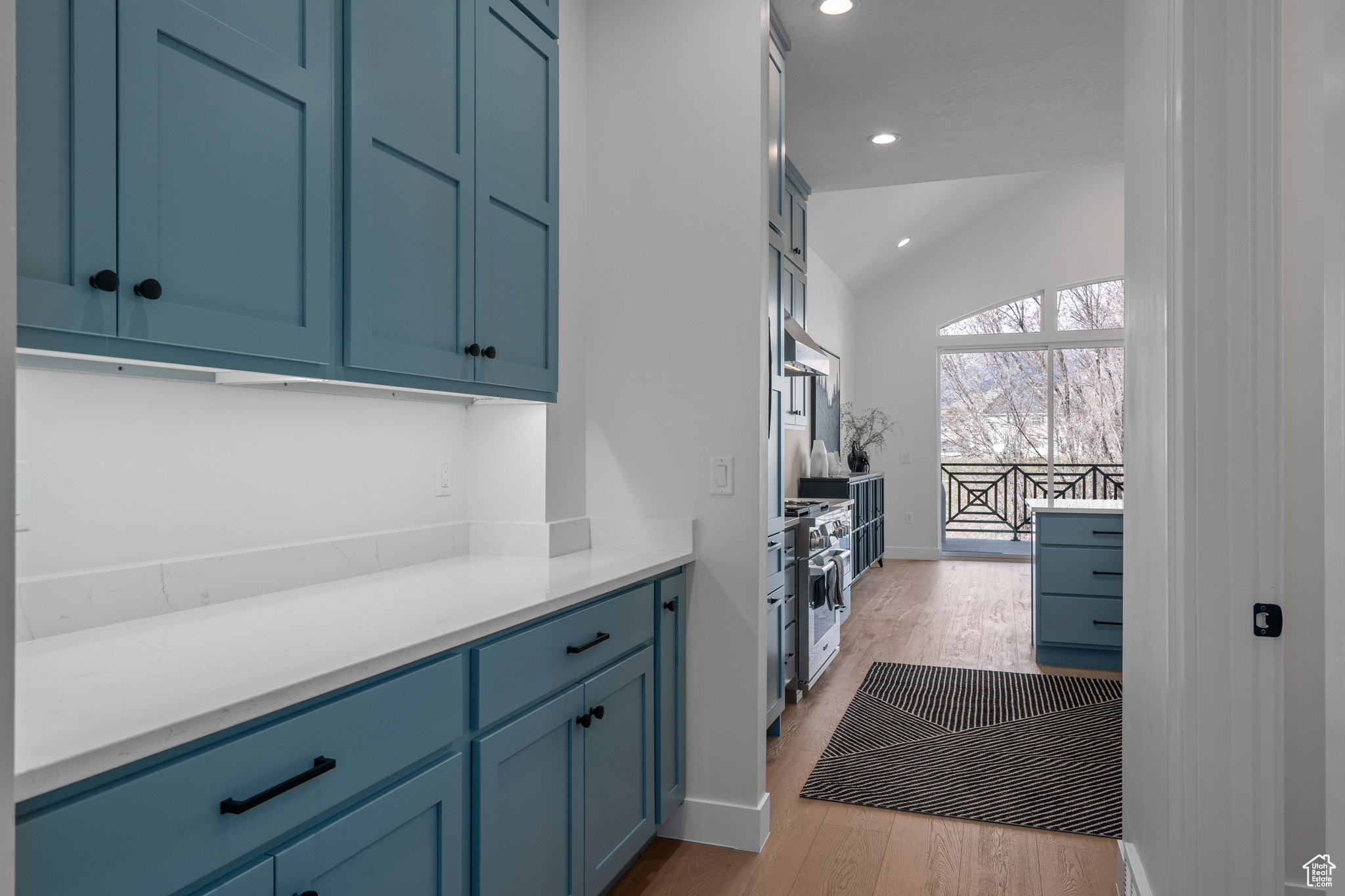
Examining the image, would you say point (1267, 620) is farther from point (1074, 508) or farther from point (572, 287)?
point (1074, 508)

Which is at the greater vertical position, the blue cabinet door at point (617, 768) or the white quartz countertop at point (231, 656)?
the white quartz countertop at point (231, 656)

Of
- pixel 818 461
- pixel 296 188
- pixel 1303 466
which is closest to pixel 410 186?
pixel 296 188

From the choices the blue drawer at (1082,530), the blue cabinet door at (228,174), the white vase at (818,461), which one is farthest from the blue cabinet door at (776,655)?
the white vase at (818,461)

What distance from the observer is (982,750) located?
335cm

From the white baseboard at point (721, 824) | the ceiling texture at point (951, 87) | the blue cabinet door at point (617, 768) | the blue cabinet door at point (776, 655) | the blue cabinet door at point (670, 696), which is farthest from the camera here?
the blue cabinet door at point (776, 655)

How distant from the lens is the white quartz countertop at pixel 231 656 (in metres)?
0.91

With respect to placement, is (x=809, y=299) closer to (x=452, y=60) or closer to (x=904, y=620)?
(x=904, y=620)

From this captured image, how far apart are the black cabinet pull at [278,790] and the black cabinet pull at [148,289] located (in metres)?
0.68

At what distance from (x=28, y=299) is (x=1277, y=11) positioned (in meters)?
2.03

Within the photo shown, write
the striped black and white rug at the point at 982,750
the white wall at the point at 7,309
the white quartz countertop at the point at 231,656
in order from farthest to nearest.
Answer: the striped black and white rug at the point at 982,750
the white quartz countertop at the point at 231,656
the white wall at the point at 7,309

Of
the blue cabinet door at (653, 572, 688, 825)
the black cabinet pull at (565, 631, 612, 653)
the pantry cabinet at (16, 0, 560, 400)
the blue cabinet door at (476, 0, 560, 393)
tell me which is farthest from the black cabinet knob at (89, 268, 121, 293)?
the blue cabinet door at (653, 572, 688, 825)

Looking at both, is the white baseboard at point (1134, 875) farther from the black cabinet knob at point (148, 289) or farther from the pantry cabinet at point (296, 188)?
the black cabinet knob at point (148, 289)

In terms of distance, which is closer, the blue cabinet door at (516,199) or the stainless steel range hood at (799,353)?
the blue cabinet door at (516,199)

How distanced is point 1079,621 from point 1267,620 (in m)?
3.20
